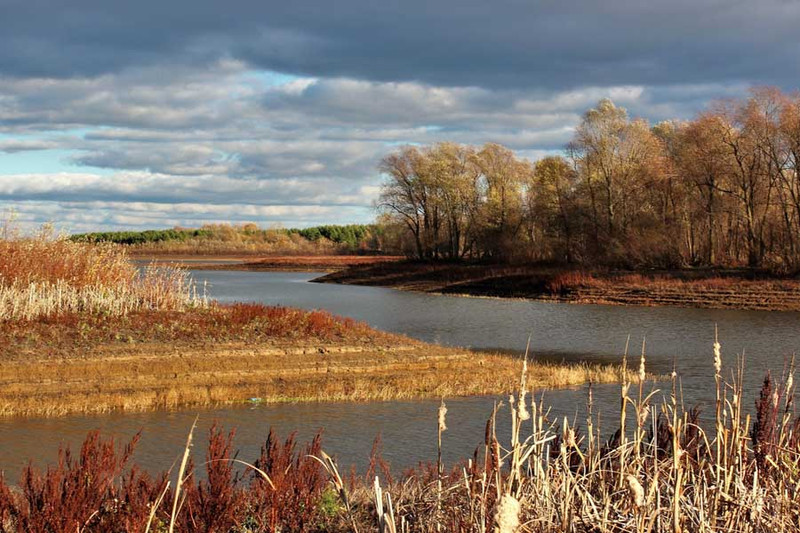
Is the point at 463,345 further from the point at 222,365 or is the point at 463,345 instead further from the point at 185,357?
the point at 185,357

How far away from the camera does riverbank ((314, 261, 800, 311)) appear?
45875 millimetres

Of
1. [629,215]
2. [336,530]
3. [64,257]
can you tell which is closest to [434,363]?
[64,257]

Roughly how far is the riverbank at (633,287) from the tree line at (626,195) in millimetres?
3034

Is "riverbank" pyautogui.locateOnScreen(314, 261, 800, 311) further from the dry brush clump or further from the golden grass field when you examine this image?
the dry brush clump

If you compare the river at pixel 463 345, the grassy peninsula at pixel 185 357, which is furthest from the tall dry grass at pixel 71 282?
the river at pixel 463 345

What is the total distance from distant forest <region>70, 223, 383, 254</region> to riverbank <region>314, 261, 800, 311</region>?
72.3 m

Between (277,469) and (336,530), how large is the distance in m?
0.63

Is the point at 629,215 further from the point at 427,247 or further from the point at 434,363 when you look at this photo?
the point at 434,363

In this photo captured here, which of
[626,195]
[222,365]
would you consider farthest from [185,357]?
[626,195]

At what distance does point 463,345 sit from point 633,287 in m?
25.5

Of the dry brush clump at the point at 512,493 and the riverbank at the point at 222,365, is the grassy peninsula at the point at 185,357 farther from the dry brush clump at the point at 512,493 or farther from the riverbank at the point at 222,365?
the dry brush clump at the point at 512,493

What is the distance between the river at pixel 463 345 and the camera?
13.0m

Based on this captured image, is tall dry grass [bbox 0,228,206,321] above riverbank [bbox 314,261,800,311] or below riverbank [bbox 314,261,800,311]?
above

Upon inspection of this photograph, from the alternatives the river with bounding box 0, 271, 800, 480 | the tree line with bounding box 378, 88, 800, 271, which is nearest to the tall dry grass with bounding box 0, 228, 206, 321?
the river with bounding box 0, 271, 800, 480
